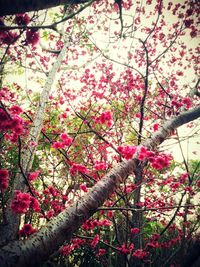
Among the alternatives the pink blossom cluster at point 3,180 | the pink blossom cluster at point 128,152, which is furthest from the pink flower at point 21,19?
the pink blossom cluster at point 128,152

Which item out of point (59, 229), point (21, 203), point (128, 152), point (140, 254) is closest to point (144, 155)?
point (128, 152)

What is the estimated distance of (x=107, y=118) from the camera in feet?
14.4

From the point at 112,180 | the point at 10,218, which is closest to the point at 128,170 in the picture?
the point at 112,180

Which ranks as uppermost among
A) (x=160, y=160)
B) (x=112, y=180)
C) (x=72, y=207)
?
(x=160, y=160)

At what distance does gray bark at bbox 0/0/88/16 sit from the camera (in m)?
2.02

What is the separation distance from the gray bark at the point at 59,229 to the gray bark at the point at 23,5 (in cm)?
198

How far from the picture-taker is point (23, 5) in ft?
6.89

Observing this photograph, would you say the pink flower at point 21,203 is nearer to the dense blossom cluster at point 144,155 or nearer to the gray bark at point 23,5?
the dense blossom cluster at point 144,155

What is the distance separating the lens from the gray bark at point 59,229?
199 centimetres

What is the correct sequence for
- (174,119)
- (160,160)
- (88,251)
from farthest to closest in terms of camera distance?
(88,251)
(174,119)
(160,160)

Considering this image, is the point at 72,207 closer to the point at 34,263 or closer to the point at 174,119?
the point at 34,263

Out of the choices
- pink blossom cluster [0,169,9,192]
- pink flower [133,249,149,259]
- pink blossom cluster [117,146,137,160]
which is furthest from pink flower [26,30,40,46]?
pink flower [133,249,149,259]

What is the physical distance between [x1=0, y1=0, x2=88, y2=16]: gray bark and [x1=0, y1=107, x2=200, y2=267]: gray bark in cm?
198

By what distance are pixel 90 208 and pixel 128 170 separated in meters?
0.84
